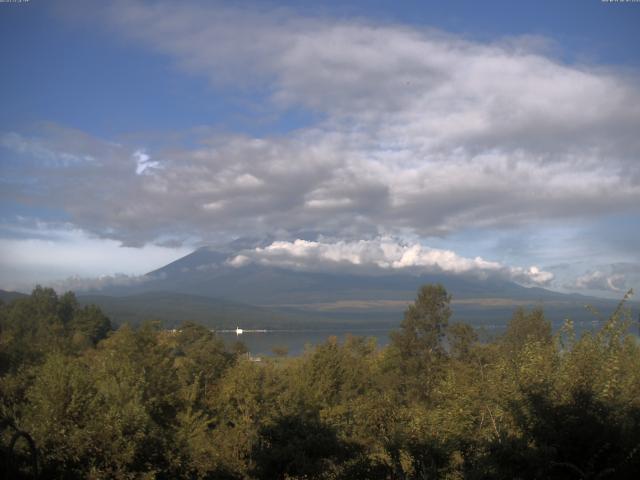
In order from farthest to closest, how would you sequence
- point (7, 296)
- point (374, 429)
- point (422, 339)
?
point (7, 296), point (422, 339), point (374, 429)

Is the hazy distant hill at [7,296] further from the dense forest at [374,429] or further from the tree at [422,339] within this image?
the dense forest at [374,429]

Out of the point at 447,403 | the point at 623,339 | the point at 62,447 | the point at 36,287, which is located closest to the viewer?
the point at 623,339

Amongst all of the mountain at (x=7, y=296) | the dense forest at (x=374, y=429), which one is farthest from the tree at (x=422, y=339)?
the mountain at (x=7, y=296)

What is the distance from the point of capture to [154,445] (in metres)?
14.6

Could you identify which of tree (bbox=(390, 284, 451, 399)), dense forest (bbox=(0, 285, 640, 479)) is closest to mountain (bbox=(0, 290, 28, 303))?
tree (bbox=(390, 284, 451, 399))

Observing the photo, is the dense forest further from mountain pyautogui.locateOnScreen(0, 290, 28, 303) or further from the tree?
mountain pyautogui.locateOnScreen(0, 290, 28, 303)

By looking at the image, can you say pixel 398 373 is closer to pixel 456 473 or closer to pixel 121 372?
pixel 121 372

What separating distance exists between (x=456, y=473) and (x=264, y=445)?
5.31 m

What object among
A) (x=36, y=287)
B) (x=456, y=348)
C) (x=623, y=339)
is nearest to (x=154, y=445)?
(x=623, y=339)

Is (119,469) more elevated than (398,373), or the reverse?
(119,469)

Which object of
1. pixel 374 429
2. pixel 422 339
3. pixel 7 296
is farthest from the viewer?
pixel 7 296

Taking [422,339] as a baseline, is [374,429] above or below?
above

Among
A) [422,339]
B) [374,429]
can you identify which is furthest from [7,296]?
[374,429]

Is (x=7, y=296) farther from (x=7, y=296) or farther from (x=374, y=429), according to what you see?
(x=374, y=429)
